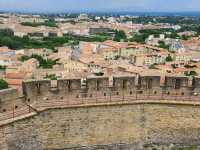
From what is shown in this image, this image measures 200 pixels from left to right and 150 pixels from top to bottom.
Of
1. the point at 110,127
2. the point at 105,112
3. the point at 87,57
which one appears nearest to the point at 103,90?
the point at 105,112

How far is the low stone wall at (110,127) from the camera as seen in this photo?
10.2m

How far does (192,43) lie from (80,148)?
3575 inches

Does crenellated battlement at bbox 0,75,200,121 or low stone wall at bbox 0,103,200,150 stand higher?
crenellated battlement at bbox 0,75,200,121

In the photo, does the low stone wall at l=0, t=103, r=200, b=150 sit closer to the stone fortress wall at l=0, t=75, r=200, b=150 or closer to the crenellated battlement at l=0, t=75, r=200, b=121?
the stone fortress wall at l=0, t=75, r=200, b=150

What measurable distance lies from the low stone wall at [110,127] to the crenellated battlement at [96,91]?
24cm

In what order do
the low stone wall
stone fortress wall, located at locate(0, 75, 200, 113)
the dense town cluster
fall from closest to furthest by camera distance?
the low stone wall, stone fortress wall, located at locate(0, 75, 200, 113), the dense town cluster

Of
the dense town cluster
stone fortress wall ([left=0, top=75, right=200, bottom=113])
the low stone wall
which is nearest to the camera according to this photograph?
the low stone wall

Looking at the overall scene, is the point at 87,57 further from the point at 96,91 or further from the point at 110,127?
the point at 110,127

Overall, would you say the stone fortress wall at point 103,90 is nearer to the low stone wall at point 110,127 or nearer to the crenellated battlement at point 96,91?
the crenellated battlement at point 96,91

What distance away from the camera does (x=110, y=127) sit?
1091cm

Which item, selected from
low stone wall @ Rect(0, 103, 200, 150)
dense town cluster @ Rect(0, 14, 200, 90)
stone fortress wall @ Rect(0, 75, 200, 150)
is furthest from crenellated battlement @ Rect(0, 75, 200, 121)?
dense town cluster @ Rect(0, 14, 200, 90)

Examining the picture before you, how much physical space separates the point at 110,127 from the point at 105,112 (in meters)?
0.38

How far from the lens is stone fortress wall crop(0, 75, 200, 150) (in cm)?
1017

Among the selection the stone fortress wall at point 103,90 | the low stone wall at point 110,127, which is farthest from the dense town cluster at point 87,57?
the low stone wall at point 110,127
